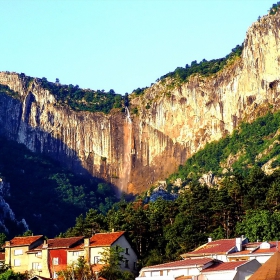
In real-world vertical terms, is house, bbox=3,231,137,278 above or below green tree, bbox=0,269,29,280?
above

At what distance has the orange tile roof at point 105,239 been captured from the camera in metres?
Result: 95.6

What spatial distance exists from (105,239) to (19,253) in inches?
392

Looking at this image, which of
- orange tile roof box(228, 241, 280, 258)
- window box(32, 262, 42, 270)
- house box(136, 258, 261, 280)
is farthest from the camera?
window box(32, 262, 42, 270)

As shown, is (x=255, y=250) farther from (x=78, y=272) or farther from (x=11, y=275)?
(x=11, y=275)

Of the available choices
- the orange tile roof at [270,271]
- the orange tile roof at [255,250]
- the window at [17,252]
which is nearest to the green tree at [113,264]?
the orange tile roof at [255,250]

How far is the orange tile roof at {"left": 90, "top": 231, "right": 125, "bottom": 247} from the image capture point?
314ft

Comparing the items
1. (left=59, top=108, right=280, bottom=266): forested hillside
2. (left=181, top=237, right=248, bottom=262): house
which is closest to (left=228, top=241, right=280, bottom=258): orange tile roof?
(left=181, top=237, right=248, bottom=262): house

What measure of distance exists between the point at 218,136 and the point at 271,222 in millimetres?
103896

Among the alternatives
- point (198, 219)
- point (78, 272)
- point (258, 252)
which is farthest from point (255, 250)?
point (198, 219)

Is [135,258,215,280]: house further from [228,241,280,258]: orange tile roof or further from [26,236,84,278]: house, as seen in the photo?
[26,236,84,278]: house

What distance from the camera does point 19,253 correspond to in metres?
102

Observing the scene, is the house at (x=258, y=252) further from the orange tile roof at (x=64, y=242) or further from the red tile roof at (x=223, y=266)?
the orange tile roof at (x=64, y=242)

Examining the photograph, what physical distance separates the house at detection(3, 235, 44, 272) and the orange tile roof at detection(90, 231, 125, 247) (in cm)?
→ 750

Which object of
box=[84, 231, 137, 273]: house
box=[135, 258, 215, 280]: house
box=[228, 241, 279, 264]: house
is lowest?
box=[135, 258, 215, 280]: house
